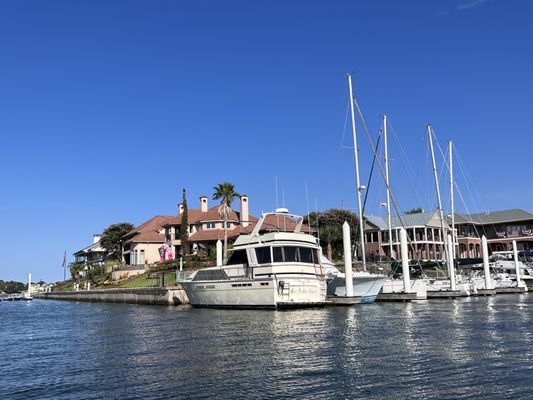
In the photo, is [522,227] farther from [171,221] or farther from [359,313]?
[359,313]

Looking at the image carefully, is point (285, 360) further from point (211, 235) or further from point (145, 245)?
point (145, 245)

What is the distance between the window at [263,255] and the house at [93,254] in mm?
68235

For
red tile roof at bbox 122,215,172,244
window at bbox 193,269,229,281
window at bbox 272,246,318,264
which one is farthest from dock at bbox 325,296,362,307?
red tile roof at bbox 122,215,172,244

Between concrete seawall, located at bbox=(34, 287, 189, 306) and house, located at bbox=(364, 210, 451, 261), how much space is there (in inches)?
1601

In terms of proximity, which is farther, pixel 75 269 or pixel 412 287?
pixel 75 269

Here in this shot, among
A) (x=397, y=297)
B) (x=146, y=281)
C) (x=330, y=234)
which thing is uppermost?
(x=330, y=234)

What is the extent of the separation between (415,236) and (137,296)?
47.1m

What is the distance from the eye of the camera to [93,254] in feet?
358

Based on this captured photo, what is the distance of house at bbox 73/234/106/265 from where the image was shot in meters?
100

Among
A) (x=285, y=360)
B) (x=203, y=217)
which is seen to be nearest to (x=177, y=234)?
(x=203, y=217)

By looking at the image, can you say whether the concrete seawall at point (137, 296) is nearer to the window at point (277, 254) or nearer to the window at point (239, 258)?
the window at point (239, 258)

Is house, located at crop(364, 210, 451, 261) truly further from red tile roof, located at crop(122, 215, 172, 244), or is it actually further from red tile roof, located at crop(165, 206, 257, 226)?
red tile roof, located at crop(122, 215, 172, 244)

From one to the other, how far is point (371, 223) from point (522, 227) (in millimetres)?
27525

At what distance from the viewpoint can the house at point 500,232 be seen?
298ft
